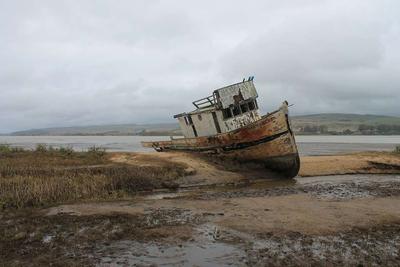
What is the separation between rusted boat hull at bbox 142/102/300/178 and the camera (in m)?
21.0

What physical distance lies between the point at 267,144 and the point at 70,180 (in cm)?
1011

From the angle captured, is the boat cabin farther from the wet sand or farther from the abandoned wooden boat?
the wet sand

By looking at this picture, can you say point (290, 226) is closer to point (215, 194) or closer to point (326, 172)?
point (215, 194)

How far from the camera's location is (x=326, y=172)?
23297 millimetres

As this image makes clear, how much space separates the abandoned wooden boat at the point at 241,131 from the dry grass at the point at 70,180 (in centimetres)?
368

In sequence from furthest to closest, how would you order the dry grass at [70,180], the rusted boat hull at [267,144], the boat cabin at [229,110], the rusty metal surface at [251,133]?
the boat cabin at [229,110] → the rusted boat hull at [267,144] → the rusty metal surface at [251,133] → the dry grass at [70,180]

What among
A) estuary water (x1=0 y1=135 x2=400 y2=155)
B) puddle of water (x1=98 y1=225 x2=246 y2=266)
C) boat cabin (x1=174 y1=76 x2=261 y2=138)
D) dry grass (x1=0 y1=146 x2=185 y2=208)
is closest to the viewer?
puddle of water (x1=98 y1=225 x2=246 y2=266)

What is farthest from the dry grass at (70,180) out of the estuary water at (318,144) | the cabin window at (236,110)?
the estuary water at (318,144)

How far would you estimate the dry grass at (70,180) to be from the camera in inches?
538

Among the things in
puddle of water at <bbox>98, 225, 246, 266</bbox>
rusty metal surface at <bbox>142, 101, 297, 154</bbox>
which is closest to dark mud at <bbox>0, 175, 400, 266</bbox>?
puddle of water at <bbox>98, 225, 246, 266</bbox>

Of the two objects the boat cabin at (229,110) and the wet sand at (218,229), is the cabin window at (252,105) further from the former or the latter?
the wet sand at (218,229)

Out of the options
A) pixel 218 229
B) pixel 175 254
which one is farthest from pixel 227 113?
pixel 175 254

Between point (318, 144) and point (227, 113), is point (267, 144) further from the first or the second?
point (318, 144)

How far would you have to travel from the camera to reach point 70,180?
1548 cm
